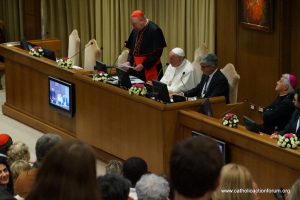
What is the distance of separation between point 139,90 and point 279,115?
62.0 inches

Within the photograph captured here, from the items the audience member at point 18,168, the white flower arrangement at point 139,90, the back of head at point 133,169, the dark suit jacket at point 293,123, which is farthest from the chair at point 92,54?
the back of head at point 133,169

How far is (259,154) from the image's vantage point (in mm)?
6551

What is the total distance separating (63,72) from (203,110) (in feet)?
8.21

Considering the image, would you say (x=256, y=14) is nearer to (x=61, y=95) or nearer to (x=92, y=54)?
(x=92, y=54)

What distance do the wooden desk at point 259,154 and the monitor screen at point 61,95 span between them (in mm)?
2350

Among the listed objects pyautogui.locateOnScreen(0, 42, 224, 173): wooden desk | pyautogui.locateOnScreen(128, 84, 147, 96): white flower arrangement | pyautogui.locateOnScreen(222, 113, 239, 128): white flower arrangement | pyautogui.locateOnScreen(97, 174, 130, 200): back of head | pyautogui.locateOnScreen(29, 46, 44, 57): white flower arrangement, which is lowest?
pyautogui.locateOnScreen(0, 42, 224, 173): wooden desk

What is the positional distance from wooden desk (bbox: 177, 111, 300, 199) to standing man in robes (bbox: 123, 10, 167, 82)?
257 centimetres

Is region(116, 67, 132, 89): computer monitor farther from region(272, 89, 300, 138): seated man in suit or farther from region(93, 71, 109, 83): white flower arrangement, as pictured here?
region(272, 89, 300, 138): seated man in suit

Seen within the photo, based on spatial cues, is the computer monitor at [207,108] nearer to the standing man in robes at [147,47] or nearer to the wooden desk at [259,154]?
the wooden desk at [259,154]

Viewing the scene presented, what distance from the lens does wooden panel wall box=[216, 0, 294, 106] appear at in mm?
9789

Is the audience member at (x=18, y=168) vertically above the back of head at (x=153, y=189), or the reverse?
the back of head at (x=153, y=189)

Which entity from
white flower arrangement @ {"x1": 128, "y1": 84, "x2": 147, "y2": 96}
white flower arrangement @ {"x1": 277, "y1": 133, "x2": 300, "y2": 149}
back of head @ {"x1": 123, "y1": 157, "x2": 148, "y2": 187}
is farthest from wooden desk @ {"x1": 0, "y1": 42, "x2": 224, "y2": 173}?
back of head @ {"x1": 123, "y1": 157, "x2": 148, "y2": 187}

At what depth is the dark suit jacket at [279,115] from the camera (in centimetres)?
736

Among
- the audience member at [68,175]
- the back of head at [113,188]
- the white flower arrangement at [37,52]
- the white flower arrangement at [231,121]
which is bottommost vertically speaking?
the white flower arrangement at [231,121]
